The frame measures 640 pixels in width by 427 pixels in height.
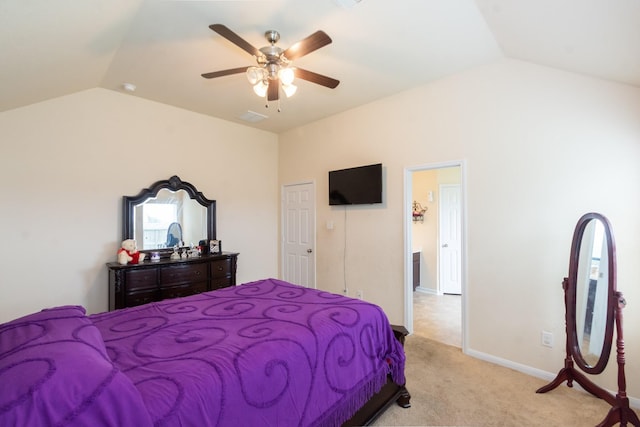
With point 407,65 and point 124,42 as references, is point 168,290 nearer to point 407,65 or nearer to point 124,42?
point 124,42

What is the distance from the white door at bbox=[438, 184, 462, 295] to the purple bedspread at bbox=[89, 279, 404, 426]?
352 centimetres

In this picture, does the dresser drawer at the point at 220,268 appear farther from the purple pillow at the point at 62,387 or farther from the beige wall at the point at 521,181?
the purple pillow at the point at 62,387

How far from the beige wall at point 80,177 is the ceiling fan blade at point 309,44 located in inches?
102

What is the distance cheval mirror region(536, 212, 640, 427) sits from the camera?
1.98m

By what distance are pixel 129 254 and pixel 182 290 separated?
0.71 meters

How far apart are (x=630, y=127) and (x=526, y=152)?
0.66m

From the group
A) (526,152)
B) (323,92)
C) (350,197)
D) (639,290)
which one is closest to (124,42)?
(323,92)

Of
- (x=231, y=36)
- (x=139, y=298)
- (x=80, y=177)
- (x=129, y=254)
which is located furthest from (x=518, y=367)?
(x=80, y=177)

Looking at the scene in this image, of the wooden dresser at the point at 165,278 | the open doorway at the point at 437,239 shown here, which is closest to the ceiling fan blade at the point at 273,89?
the wooden dresser at the point at 165,278

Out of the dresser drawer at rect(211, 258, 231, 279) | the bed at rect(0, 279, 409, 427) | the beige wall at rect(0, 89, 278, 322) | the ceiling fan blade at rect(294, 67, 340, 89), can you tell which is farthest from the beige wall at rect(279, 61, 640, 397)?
the beige wall at rect(0, 89, 278, 322)

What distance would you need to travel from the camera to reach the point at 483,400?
7.45ft

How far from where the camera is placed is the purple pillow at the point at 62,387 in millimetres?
886

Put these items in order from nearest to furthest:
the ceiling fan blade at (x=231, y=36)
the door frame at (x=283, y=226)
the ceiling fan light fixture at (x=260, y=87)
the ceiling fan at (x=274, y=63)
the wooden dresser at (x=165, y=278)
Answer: the ceiling fan blade at (x=231, y=36) < the ceiling fan at (x=274, y=63) < the ceiling fan light fixture at (x=260, y=87) < the wooden dresser at (x=165, y=278) < the door frame at (x=283, y=226)

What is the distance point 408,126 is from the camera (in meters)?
3.50
